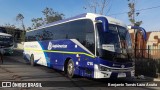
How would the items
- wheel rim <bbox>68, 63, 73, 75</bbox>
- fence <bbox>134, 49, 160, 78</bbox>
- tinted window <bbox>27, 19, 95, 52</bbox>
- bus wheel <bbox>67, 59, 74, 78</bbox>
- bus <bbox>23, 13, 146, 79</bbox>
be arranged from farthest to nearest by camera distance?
fence <bbox>134, 49, 160, 78</bbox>
wheel rim <bbox>68, 63, 73, 75</bbox>
bus wheel <bbox>67, 59, 74, 78</bbox>
tinted window <bbox>27, 19, 95, 52</bbox>
bus <bbox>23, 13, 146, 79</bbox>

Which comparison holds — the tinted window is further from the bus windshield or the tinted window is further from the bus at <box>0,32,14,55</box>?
the bus at <box>0,32,14,55</box>

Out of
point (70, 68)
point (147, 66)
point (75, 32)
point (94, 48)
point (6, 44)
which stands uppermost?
point (75, 32)

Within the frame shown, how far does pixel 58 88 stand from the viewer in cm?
1222

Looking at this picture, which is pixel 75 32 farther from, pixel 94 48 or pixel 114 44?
pixel 114 44

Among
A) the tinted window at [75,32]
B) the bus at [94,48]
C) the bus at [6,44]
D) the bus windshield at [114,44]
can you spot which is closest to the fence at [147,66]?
the bus windshield at [114,44]

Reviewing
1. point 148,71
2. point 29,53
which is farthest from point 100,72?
point 29,53

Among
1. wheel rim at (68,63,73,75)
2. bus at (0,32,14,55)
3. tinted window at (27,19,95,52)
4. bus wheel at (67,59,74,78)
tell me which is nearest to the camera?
tinted window at (27,19,95,52)

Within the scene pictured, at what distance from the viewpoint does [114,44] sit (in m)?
13.5

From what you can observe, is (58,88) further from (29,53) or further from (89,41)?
(29,53)

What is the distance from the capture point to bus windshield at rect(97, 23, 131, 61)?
13206 mm

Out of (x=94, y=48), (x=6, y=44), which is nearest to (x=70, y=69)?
(x=94, y=48)

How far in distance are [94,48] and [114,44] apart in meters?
0.94

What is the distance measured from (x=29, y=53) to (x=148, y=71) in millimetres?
10714

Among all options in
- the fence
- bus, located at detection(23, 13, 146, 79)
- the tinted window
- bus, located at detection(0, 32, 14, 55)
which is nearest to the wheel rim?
bus, located at detection(23, 13, 146, 79)
